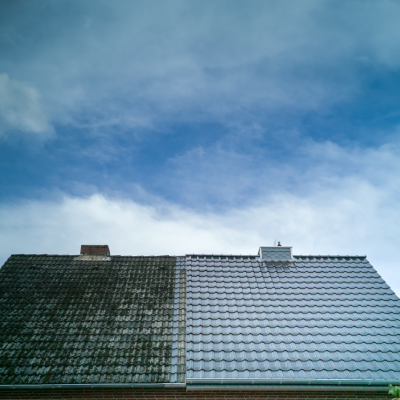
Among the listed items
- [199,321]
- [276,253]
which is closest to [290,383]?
[199,321]

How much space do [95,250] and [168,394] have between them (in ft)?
24.6

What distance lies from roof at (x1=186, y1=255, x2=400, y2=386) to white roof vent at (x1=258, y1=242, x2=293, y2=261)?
0.30 meters

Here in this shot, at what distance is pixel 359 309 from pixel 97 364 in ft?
29.5

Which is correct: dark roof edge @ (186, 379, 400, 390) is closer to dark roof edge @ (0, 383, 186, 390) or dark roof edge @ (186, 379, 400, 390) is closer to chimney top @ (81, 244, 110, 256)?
dark roof edge @ (0, 383, 186, 390)

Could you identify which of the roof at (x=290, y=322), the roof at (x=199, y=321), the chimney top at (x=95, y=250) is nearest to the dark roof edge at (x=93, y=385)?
the roof at (x=199, y=321)

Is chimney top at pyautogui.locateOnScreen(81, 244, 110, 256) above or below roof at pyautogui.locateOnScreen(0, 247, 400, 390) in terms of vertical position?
above

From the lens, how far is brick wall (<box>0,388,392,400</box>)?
813 cm

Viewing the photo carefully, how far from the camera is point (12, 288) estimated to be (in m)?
11.4

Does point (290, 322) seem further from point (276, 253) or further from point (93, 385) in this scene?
point (93, 385)

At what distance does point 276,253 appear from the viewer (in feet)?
43.0

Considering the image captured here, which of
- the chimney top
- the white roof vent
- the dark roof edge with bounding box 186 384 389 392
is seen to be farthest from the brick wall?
the chimney top

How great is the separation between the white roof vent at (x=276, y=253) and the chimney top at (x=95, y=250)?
282 inches

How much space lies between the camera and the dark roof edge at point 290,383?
804 cm

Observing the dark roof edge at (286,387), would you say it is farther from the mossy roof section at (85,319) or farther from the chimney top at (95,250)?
the chimney top at (95,250)
